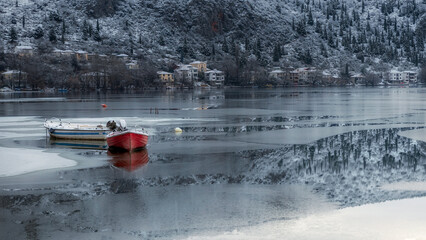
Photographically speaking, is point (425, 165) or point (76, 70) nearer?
point (425, 165)

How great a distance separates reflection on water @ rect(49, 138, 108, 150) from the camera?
33500mm

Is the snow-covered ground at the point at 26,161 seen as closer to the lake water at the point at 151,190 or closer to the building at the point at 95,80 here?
the lake water at the point at 151,190

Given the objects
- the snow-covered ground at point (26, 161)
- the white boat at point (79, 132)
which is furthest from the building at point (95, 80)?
the snow-covered ground at point (26, 161)

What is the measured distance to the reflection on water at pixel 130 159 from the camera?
85.0ft

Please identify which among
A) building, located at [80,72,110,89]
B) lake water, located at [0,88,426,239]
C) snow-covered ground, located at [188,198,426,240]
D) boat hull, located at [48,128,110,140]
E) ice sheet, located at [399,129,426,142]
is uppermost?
building, located at [80,72,110,89]

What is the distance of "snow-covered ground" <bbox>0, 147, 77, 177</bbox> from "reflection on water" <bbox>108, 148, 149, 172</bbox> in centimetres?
230

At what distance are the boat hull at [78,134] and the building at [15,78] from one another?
141 m

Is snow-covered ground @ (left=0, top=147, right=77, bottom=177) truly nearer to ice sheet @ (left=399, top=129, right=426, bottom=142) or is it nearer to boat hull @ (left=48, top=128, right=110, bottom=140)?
boat hull @ (left=48, top=128, right=110, bottom=140)

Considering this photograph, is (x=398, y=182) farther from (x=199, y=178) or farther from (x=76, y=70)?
(x=76, y=70)

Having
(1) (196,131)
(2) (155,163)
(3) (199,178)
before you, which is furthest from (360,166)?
(1) (196,131)

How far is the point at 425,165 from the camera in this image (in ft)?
82.5

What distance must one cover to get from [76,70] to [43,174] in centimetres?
17522

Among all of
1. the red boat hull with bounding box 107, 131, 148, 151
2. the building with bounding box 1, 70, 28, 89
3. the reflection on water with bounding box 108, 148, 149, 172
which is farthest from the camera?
the building with bounding box 1, 70, 28, 89

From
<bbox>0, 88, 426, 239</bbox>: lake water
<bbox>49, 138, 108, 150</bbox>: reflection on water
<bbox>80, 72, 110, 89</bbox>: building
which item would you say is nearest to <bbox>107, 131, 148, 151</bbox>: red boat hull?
<bbox>0, 88, 426, 239</bbox>: lake water
